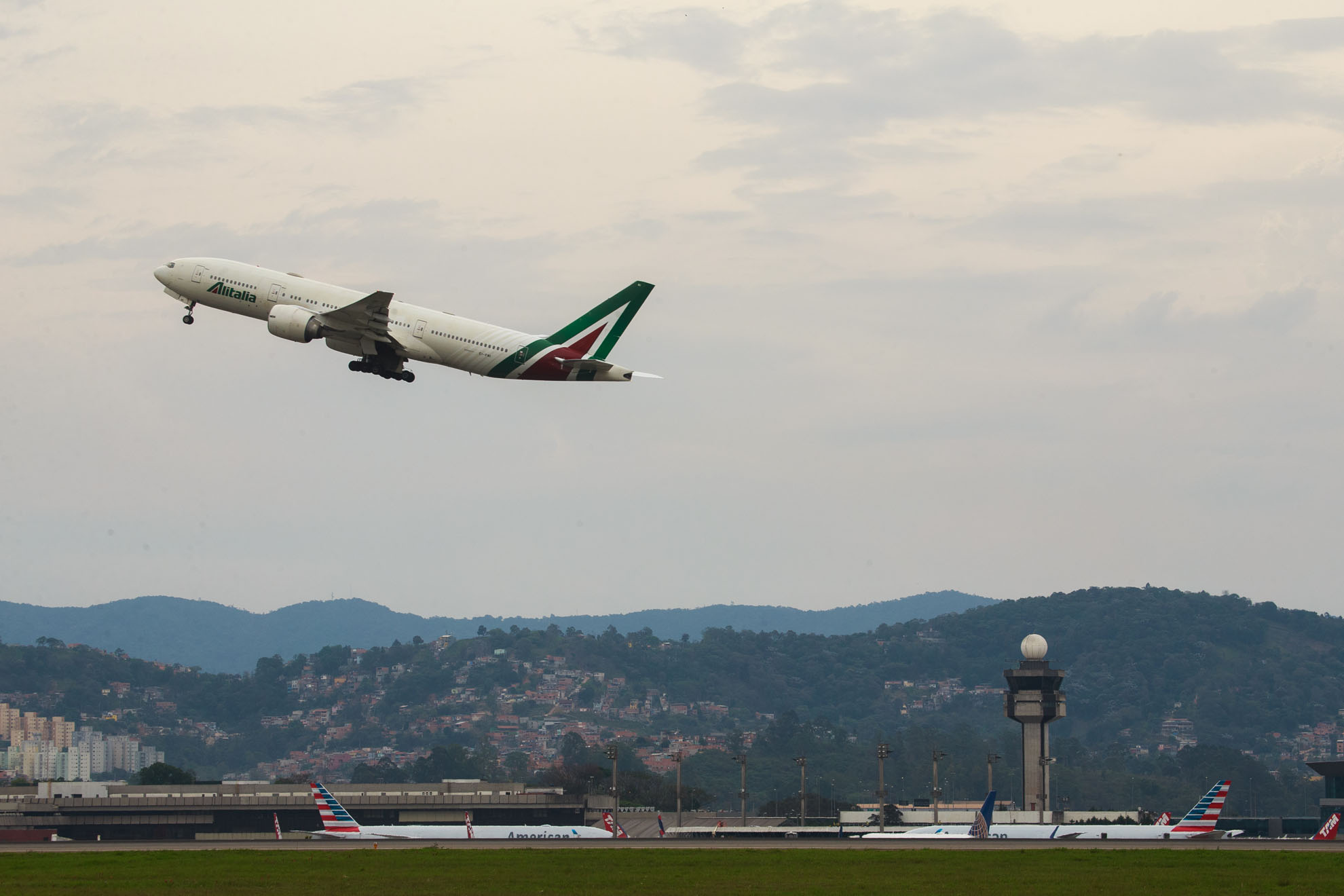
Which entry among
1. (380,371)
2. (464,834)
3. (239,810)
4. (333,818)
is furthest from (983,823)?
(239,810)

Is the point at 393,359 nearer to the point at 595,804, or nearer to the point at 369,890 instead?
the point at 369,890

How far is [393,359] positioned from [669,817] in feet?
331

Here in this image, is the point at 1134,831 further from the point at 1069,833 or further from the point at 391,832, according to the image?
the point at 391,832

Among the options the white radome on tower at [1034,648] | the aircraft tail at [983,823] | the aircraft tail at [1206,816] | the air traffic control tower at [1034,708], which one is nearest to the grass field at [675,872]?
the aircraft tail at [983,823]

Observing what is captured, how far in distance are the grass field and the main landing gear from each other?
85.4 ft

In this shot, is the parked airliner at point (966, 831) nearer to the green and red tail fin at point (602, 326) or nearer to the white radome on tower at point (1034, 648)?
the green and red tail fin at point (602, 326)

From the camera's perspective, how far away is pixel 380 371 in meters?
91.8

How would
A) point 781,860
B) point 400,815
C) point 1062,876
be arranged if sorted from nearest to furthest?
point 1062,876 < point 781,860 < point 400,815

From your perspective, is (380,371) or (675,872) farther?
(380,371)

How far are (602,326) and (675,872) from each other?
3480 centimetres

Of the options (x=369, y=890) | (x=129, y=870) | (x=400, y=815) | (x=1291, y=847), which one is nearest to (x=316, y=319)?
(x=129, y=870)

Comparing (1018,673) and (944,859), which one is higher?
(1018,673)

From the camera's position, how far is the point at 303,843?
106625 millimetres

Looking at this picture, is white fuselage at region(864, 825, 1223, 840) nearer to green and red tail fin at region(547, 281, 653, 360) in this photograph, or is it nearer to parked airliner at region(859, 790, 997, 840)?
parked airliner at region(859, 790, 997, 840)
